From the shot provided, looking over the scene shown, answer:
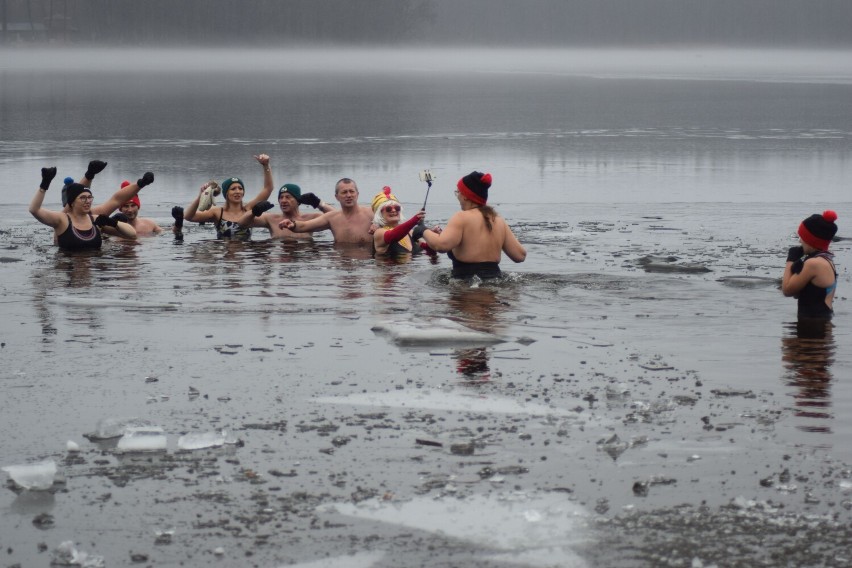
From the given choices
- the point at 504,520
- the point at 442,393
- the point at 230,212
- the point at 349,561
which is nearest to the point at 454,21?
the point at 230,212

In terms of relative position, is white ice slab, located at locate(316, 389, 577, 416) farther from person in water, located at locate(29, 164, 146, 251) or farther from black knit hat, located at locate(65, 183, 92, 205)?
black knit hat, located at locate(65, 183, 92, 205)

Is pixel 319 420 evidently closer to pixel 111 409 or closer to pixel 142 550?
pixel 111 409

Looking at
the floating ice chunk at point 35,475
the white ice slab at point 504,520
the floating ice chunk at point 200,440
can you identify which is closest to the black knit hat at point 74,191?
the floating ice chunk at point 200,440

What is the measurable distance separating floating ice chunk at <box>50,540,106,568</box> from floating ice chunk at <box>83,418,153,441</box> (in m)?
1.48

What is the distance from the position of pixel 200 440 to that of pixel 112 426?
0.53m

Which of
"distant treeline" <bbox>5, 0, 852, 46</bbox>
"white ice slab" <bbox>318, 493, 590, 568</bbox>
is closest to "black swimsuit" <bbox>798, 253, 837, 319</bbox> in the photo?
"white ice slab" <bbox>318, 493, 590, 568</bbox>

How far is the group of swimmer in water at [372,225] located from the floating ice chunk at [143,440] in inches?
184

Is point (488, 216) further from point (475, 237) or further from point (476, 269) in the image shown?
point (476, 269)

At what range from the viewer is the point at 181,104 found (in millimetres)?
50438

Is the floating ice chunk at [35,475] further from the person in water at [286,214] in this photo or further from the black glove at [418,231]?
the person in water at [286,214]

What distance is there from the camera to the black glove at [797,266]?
395 inches

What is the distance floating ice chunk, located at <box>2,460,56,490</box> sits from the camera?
247 inches

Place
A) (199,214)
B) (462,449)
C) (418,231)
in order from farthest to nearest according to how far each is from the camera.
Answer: (199,214)
(418,231)
(462,449)

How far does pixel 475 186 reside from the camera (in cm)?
1155
